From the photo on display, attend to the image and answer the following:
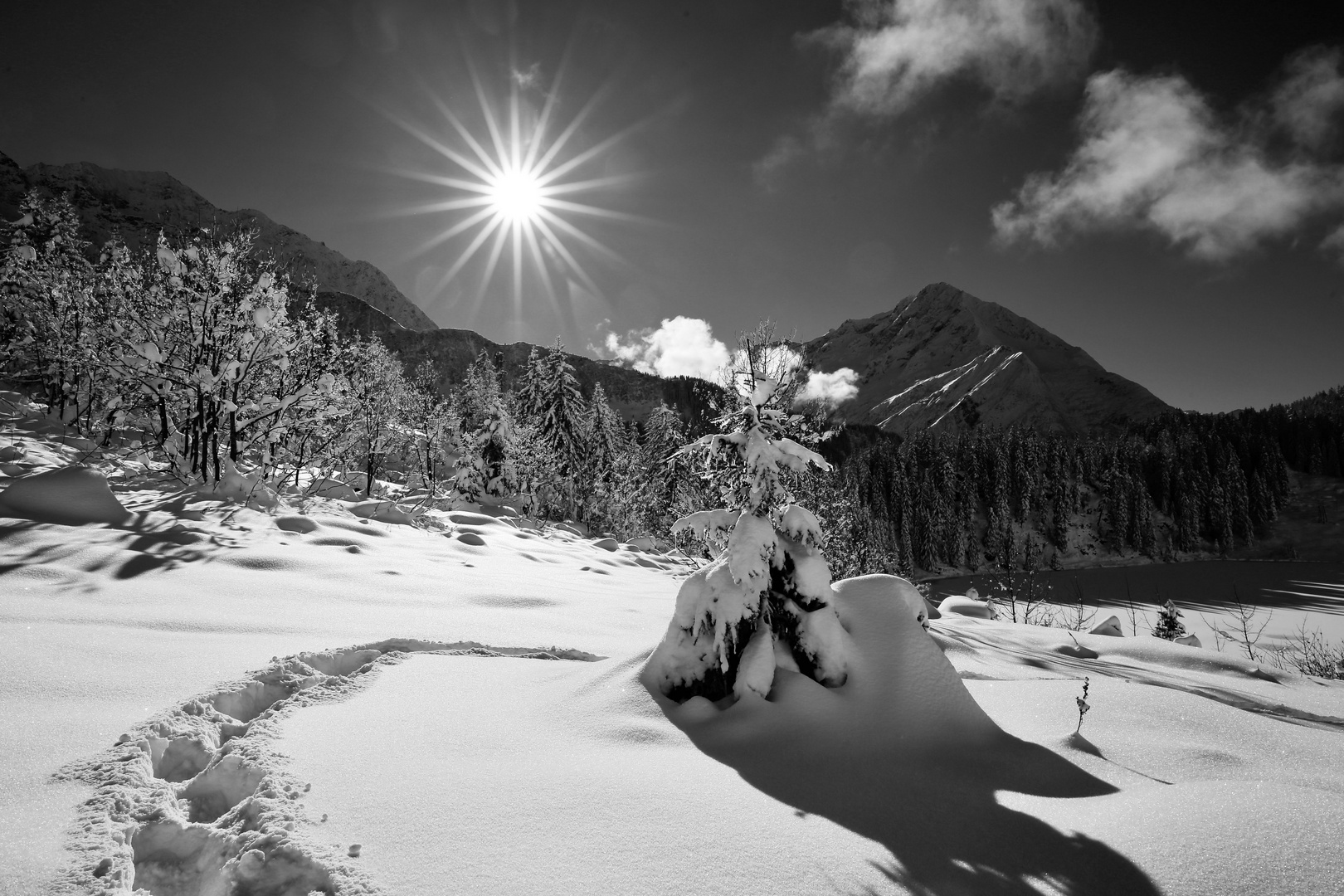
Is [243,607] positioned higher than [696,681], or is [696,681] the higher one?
[243,607]

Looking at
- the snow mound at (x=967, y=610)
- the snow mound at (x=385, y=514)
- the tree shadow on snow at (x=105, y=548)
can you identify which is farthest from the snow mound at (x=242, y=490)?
the snow mound at (x=967, y=610)

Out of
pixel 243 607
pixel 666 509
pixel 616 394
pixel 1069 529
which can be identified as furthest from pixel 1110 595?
pixel 616 394

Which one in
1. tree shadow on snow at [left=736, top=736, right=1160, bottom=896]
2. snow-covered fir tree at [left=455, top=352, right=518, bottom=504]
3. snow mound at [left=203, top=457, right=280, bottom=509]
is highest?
snow-covered fir tree at [left=455, top=352, right=518, bottom=504]

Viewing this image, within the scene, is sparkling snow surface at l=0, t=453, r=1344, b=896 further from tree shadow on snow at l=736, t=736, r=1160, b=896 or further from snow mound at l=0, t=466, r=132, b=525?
snow mound at l=0, t=466, r=132, b=525

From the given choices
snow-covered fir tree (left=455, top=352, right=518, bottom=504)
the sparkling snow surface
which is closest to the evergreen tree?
snow-covered fir tree (left=455, top=352, right=518, bottom=504)

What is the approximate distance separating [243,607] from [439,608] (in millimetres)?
1829

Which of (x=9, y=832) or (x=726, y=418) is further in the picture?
(x=726, y=418)

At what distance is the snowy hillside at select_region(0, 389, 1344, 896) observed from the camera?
222 centimetres

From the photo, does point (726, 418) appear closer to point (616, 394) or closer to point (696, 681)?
point (696, 681)

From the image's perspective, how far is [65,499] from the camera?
6.65 m

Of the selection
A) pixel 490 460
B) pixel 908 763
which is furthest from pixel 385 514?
pixel 490 460

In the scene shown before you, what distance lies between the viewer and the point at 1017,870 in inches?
101

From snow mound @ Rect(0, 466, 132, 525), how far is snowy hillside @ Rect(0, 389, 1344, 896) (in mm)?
49

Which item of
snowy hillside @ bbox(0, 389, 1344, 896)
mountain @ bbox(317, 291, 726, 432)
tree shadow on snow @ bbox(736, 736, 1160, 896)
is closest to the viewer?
snowy hillside @ bbox(0, 389, 1344, 896)
